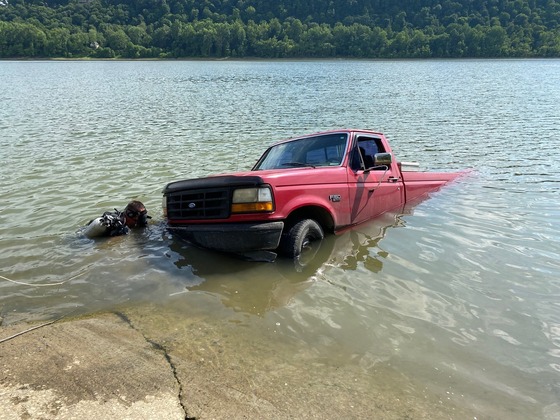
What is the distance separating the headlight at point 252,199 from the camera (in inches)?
217

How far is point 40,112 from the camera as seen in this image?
2253 centimetres

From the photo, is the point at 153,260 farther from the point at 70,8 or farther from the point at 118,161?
the point at 70,8

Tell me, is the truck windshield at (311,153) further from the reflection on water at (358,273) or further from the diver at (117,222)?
the diver at (117,222)

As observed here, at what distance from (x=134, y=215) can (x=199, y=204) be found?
2.19 meters

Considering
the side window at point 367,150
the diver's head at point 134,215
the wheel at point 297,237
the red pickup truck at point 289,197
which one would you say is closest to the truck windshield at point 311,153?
the red pickup truck at point 289,197

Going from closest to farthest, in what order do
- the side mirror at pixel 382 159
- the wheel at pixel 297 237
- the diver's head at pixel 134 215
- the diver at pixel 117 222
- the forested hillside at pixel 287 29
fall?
1. the wheel at pixel 297 237
2. the side mirror at pixel 382 159
3. the diver at pixel 117 222
4. the diver's head at pixel 134 215
5. the forested hillside at pixel 287 29

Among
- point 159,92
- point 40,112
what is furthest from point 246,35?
point 40,112

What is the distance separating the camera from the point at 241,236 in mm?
5559

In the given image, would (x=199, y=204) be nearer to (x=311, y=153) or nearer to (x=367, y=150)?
(x=311, y=153)

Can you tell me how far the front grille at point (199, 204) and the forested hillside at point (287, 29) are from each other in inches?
4330

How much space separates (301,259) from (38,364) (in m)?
3.35

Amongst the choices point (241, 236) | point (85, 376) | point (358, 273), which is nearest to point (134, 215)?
point (241, 236)

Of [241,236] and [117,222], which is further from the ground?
[241,236]

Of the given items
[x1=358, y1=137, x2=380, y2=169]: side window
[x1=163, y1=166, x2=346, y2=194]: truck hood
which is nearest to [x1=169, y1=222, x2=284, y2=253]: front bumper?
[x1=163, y1=166, x2=346, y2=194]: truck hood
